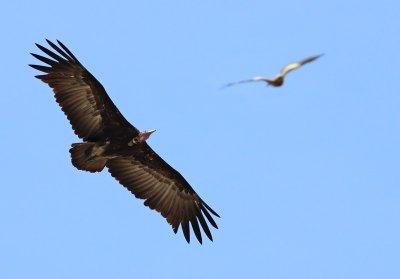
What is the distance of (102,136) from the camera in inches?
840

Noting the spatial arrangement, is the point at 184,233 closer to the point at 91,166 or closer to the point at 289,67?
the point at 91,166

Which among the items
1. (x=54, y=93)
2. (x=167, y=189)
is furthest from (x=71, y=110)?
(x=167, y=189)

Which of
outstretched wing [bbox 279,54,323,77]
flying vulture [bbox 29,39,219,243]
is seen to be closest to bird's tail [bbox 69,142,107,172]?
flying vulture [bbox 29,39,219,243]

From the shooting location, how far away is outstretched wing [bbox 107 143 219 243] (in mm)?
23047

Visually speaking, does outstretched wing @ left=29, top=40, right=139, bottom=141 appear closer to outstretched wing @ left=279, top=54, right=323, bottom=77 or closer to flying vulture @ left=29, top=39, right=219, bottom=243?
flying vulture @ left=29, top=39, right=219, bottom=243

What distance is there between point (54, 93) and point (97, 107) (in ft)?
4.36

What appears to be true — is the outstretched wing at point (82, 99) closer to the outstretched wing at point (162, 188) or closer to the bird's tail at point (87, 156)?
the bird's tail at point (87, 156)

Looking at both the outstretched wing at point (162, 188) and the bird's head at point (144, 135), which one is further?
the outstretched wing at point (162, 188)

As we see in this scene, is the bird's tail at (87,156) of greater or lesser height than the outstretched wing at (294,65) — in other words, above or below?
above

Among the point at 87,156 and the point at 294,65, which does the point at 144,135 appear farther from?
the point at 294,65

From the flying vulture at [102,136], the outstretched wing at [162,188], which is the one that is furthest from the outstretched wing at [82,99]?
the outstretched wing at [162,188]

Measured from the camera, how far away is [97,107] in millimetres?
21406

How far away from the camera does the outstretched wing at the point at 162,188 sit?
907 inches

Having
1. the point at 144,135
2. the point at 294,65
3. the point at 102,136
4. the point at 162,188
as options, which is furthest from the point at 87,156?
the point at 294,65
